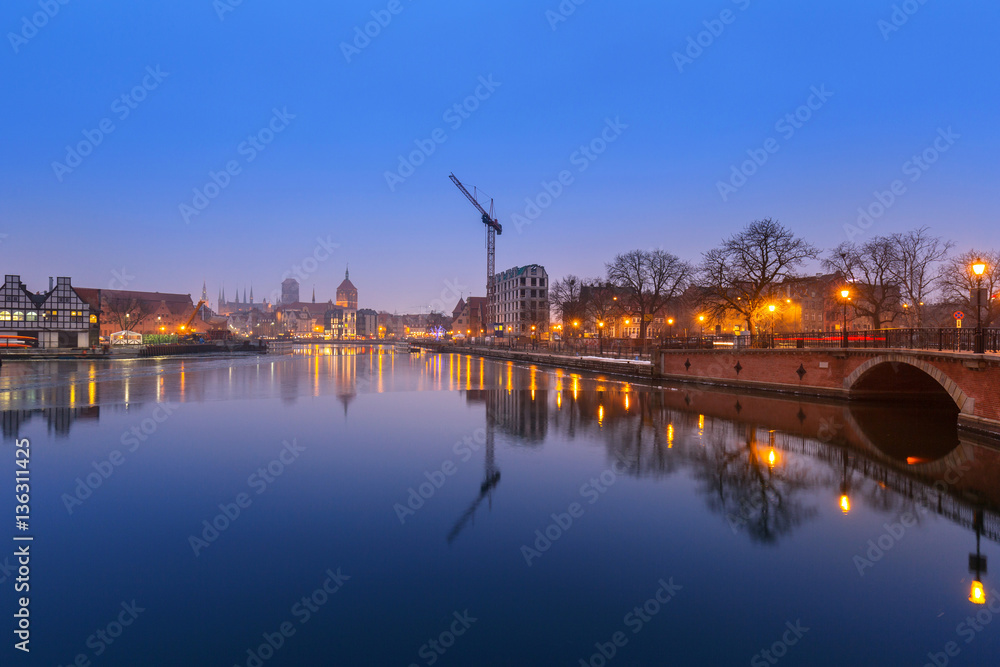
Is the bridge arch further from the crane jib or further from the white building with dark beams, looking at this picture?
the crane jib

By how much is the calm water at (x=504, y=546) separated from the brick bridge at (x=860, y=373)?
1918 millimetres

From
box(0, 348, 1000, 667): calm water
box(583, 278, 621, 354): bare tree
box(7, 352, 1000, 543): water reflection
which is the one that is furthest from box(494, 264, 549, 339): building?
box(0, 348, 1000, 667): calm water

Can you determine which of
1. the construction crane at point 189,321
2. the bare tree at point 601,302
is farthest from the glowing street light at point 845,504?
the construction crane at point 189,321

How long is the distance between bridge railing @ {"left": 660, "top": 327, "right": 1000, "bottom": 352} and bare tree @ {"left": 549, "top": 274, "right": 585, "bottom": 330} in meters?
38.9

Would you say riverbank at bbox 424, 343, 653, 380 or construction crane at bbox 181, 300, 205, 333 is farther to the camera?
construction crane at bbox 181, 300, 205, 333

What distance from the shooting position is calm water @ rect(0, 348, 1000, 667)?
6805 millimetres

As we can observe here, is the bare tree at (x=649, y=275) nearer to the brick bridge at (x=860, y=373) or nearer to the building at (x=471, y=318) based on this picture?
the brick bridge at (x=860, y=373)

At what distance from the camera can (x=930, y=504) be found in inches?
479

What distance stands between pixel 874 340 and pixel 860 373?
1.78 meters

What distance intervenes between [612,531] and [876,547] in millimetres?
4529

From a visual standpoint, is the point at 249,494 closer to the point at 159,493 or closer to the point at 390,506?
the point at 159,493

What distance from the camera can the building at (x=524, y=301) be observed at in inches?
5039

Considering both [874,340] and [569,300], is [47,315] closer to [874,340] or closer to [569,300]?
[569,300]

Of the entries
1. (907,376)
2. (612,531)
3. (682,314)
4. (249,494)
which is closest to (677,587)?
(612,531)
